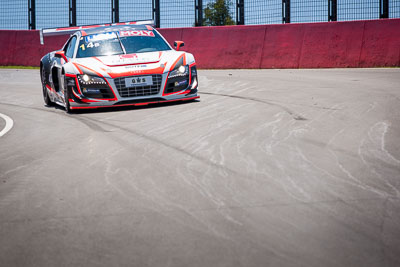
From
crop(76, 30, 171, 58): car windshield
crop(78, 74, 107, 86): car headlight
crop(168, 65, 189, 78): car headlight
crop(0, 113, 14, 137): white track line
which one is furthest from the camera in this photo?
crop(76, 30, 171, 58): car windshield

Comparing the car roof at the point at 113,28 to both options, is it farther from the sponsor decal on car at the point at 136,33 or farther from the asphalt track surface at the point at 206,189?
the asphalt track surface at the point at 206,189

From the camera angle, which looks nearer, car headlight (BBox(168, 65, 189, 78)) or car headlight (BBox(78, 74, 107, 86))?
car headlight (BBox(78, 74, 107, 86))

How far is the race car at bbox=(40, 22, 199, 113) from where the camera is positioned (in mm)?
8594

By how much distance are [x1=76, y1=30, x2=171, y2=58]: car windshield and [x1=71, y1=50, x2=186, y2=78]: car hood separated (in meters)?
0.32

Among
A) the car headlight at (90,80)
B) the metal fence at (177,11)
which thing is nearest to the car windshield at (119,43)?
the car headlight at (90,80)

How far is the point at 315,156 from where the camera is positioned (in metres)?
4.90

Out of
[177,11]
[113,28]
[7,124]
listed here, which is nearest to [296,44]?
[177,11]

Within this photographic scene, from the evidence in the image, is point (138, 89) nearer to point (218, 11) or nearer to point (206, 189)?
point (206, 189)

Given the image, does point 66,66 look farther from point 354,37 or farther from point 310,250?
point 354,37

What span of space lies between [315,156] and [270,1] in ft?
44.9

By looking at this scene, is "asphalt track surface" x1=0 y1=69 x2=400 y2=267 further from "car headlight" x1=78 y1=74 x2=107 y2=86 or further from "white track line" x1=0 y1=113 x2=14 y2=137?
"car headlight" x1=78 y1=74 x2=107 y2=86

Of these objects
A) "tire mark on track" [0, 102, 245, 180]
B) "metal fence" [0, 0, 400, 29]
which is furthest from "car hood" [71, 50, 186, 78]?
"metal fence" [0, 0, 400, 29]

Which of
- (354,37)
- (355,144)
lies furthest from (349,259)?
(354,37)

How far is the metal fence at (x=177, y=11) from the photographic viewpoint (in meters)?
16.5
